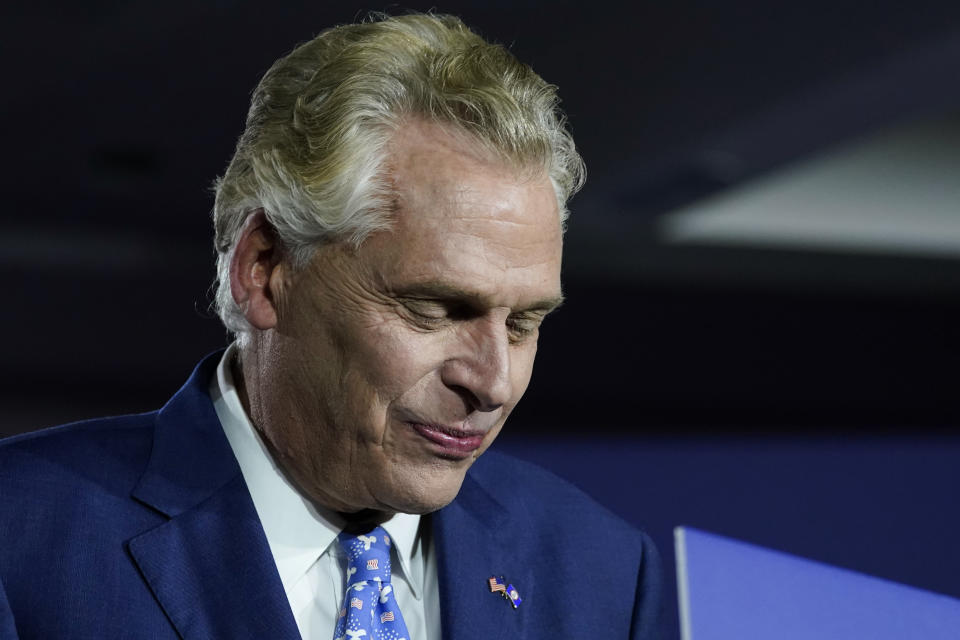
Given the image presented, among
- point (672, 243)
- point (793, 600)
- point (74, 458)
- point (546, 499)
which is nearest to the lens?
point (74, 458)

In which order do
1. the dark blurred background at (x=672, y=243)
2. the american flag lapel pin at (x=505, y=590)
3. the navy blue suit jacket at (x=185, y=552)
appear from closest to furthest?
the navy blue suit jacket at (x=185, y=552) < the american flag lapel pin at (x=505, y=590) < the dark blurred background at (x=672, y=243)

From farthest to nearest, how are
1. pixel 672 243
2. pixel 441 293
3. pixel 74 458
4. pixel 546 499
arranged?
pixel 672 243
pixel 546 499
pixel 74 458
pixel 441 293

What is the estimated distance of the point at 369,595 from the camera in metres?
1.47

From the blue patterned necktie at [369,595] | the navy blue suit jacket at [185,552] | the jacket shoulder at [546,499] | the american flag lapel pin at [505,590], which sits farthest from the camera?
the jacket shoulder at [546,499]

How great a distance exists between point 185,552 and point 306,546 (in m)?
Answer: 0.15

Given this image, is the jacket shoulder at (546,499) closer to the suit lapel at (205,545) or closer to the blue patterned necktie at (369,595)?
the blue patterned necktie at (369,595)

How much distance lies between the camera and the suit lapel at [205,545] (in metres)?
1.37

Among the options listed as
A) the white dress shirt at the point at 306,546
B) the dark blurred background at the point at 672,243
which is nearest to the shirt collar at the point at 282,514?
the white dress shirt at the point at 306,546

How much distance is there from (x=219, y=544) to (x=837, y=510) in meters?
2.60

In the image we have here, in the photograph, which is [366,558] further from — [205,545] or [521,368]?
[521,368]

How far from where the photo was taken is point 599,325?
5.32 metres

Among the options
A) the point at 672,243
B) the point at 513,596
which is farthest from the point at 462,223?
the point at 672,243

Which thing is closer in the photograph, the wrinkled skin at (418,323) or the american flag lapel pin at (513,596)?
the wrinkled skin at (418,323)

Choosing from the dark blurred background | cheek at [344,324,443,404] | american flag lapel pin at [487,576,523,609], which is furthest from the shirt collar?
the dark blurred background
